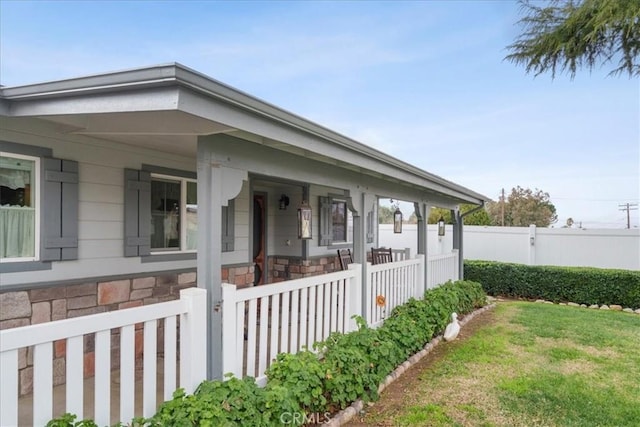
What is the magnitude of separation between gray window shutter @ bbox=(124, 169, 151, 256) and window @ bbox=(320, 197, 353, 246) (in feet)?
13.7

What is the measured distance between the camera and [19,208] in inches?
129

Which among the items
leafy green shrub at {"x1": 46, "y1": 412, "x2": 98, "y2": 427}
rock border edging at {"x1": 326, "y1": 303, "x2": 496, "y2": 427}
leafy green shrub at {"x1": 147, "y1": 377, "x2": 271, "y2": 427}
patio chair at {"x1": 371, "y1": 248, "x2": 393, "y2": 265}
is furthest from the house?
patio chair at {"x1": 371, "y1": 248, "x2": 393, "y2": 265}

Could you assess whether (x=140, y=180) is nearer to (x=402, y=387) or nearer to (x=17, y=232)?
(x=17, y=232)

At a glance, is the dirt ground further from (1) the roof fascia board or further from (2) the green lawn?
(1) the roof fascia board

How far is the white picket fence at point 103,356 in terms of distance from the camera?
1741 mm

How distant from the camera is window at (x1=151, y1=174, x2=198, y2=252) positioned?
Answer: 443 cm

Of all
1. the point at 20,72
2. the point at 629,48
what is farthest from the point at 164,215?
the point at 20,72

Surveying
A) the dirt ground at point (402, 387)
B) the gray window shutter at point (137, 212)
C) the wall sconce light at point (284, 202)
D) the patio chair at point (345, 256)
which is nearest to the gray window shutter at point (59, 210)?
the gray window shutter at point (137, 212)

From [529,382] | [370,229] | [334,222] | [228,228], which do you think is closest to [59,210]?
[228,228]

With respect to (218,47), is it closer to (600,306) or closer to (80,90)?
(80,90)

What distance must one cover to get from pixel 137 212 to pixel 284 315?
6.46ft

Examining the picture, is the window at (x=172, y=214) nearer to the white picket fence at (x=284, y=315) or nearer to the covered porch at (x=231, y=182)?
the covered porch at (x=231, y=182)

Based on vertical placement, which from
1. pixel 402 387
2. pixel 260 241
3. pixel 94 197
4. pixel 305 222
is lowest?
pixel 402 387

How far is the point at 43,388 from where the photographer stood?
1.85 meters
